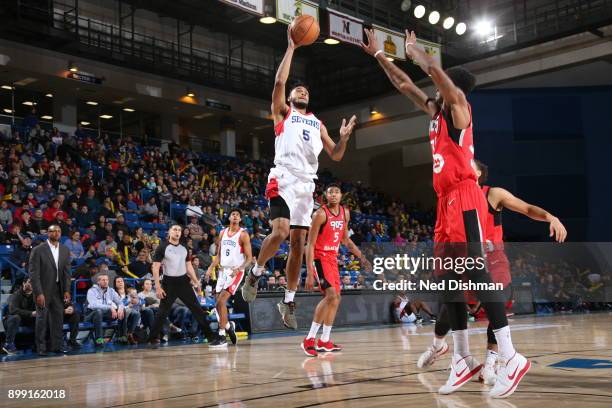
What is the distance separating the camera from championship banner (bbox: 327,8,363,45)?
54.3ft

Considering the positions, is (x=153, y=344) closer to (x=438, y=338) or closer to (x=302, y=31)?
(x=438, y=338)

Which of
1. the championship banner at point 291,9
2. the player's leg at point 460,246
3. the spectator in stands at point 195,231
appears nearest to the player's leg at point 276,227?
the player's leg at point 460,246

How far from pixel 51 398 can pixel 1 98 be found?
63.4ft

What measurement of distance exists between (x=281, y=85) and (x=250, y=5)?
368 inches

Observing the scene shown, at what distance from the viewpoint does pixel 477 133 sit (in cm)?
2486

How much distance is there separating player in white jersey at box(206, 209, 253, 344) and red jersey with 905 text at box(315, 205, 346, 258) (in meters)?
1.72

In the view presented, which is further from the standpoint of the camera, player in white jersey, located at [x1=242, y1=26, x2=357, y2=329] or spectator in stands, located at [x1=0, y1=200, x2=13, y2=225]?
spectator in stands, located at [x1=0, y1=200, x2=13, y2=225]

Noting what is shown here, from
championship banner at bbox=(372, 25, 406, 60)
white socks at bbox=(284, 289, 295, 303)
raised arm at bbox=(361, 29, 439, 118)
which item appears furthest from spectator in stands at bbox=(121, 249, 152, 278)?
championship banner at bbox=(372, 25, 406, 60)

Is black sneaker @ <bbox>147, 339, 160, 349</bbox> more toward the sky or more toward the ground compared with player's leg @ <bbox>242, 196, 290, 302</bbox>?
more toward the ground

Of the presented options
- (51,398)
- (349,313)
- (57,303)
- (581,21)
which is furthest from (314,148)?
(581,21)

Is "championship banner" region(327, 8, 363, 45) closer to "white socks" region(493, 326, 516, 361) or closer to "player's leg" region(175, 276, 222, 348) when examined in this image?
"player's leg" region(175, 276, 222, 348)

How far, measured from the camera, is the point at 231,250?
31.6 ft

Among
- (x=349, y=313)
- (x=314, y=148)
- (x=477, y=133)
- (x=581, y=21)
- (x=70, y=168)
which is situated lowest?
(x=349, y=313)

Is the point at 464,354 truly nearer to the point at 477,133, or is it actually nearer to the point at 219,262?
the point at 219,262
